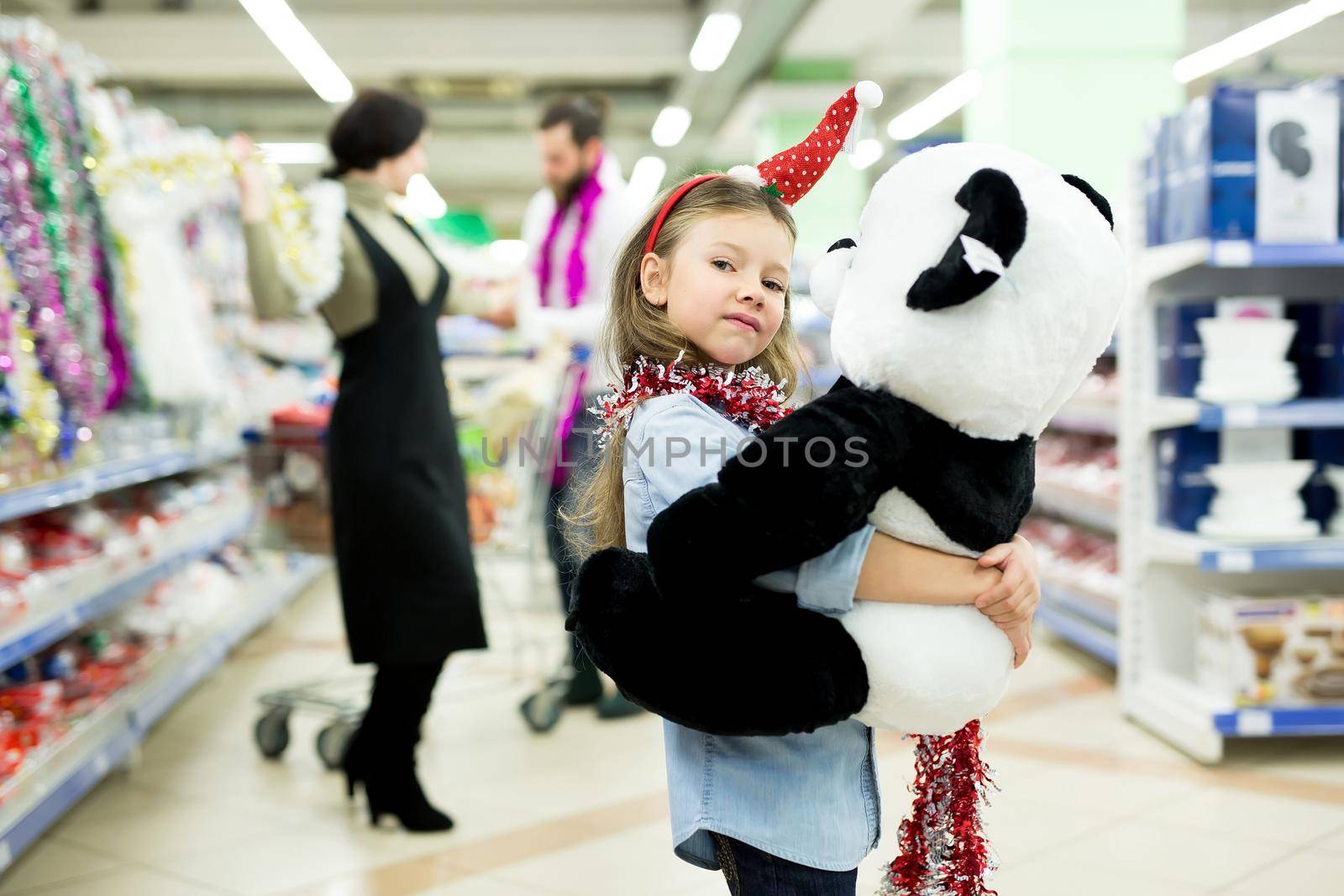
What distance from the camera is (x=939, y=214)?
1059 mm

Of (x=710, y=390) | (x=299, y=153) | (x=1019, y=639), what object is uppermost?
(x=299, y=153)

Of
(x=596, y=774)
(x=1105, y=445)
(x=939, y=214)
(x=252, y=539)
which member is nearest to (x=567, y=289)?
(x=252, y=539)

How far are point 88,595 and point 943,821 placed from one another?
97.0 inches

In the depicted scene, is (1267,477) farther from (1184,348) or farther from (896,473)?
(896,473)

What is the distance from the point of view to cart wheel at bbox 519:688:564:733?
3605 mm

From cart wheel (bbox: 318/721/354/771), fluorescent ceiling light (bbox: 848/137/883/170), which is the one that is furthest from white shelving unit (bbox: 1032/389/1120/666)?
fluorescent ceiling light (bbox: 848/137/883/170)

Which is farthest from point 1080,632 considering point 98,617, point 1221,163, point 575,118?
point 98,617

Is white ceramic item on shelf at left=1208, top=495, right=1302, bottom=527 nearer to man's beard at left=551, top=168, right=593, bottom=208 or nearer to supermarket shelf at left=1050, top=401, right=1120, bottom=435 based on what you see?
supermarket shelf at left=1050, top=401, right=1120, bottom=435

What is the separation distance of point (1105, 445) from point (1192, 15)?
8.11 metres

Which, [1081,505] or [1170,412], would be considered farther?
[1081,505]

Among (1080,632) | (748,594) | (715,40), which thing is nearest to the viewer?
(748,594)

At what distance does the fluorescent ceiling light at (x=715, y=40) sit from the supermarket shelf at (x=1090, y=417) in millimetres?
5100

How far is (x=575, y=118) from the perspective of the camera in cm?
372

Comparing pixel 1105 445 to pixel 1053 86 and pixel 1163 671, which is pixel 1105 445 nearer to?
pixel 1163 671
